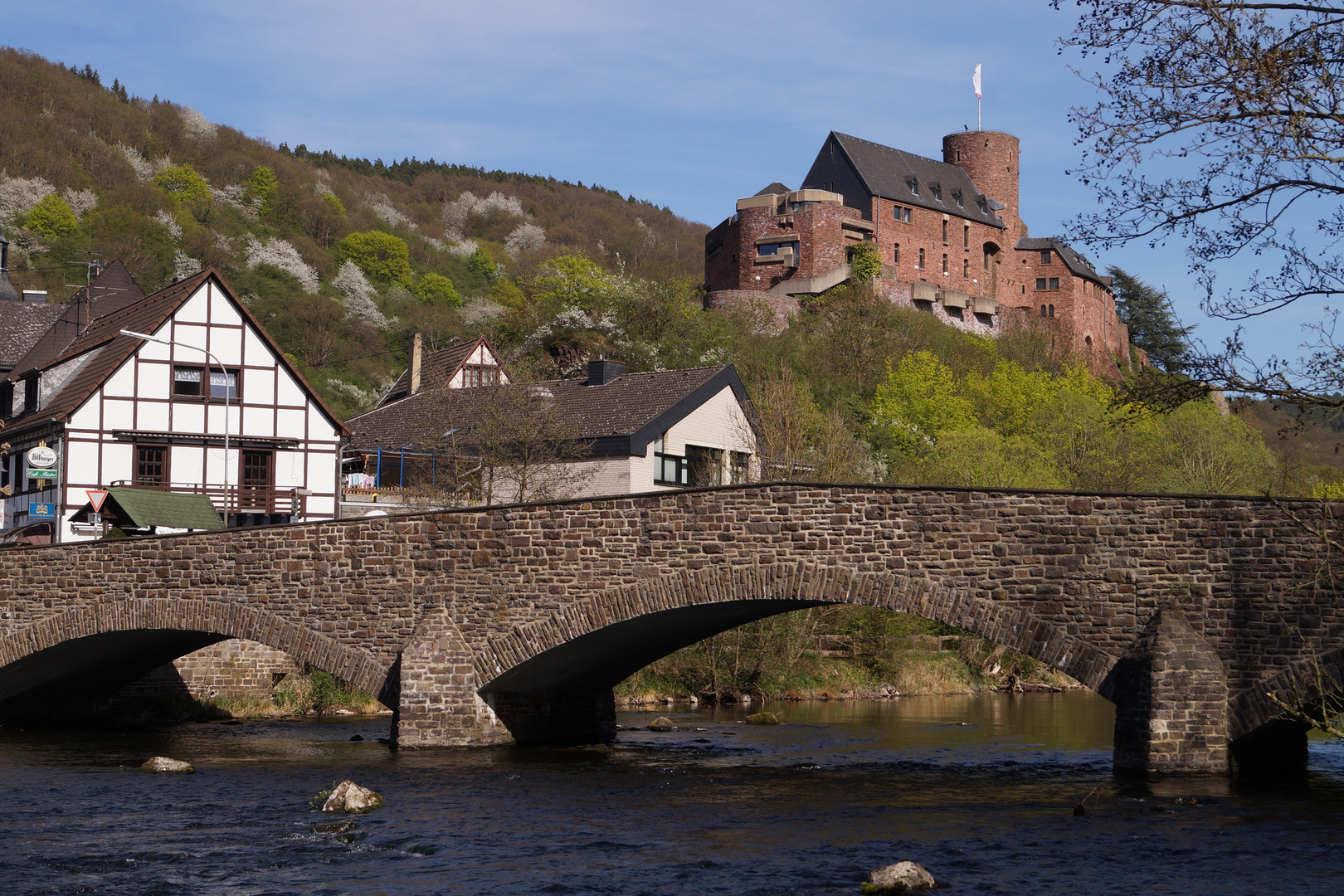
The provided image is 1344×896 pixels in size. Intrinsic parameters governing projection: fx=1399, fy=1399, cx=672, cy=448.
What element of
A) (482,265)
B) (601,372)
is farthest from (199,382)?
(482,265)

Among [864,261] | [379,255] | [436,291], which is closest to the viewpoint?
[864,261]

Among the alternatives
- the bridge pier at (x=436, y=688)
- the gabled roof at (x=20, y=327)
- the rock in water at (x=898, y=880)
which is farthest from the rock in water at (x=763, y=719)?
the gabled roof at (x=20, y=327)

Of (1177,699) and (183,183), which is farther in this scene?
(183,183)

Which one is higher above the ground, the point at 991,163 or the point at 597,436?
the point at 991,163

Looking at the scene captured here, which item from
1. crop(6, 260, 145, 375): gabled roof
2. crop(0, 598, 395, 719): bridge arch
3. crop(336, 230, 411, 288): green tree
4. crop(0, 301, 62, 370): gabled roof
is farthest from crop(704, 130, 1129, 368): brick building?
crop(0, 598, 395, 719): bridge arch

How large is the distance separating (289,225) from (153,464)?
67.4 metres

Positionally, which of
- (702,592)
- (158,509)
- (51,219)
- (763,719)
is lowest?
(763,719)

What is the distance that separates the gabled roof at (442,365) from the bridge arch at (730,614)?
28046 mm

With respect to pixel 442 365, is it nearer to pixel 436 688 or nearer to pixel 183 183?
pixel 436 688

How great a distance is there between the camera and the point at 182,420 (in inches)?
1390

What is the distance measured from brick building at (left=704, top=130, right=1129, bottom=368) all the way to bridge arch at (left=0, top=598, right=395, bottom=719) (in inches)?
2115

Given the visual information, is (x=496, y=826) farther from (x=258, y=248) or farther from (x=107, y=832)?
(x=258, y=248)

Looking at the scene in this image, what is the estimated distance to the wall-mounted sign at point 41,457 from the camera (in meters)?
30.3

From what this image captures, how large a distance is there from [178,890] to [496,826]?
12.9 feet
